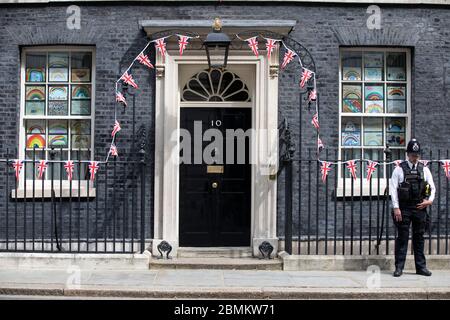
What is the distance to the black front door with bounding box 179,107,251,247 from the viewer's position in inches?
439

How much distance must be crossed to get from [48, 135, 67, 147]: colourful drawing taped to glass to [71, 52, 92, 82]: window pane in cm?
99

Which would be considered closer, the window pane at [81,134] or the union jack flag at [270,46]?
the union jack flag at [270,46]

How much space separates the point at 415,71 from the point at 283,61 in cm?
225

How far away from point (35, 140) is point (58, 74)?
1.18m

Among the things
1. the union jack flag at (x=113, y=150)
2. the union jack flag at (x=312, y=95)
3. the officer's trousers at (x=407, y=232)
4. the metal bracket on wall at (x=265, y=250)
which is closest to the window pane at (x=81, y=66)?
the union jack flag at (x=113, y=150)

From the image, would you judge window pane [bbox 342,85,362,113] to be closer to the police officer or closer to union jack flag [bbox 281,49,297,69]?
union jack flag [bbox 281,49,297,69]

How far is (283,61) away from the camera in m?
11.1

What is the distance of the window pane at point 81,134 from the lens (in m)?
11.3

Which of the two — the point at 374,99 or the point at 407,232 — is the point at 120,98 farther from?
the point at 407,232

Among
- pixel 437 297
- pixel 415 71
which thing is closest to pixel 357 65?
pixel 415 71

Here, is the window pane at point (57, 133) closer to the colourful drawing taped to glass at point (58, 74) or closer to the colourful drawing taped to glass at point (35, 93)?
the colourful drawing taped to glass at point (35, 93)

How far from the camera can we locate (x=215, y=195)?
11148mm

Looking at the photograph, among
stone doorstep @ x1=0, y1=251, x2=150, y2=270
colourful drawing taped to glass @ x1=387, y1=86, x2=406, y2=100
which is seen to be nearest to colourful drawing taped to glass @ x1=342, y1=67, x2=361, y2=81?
colourful drawing taped to glass @ x1=387, y1=86, x2=406, y2=100

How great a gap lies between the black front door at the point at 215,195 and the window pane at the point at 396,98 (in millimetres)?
2556
